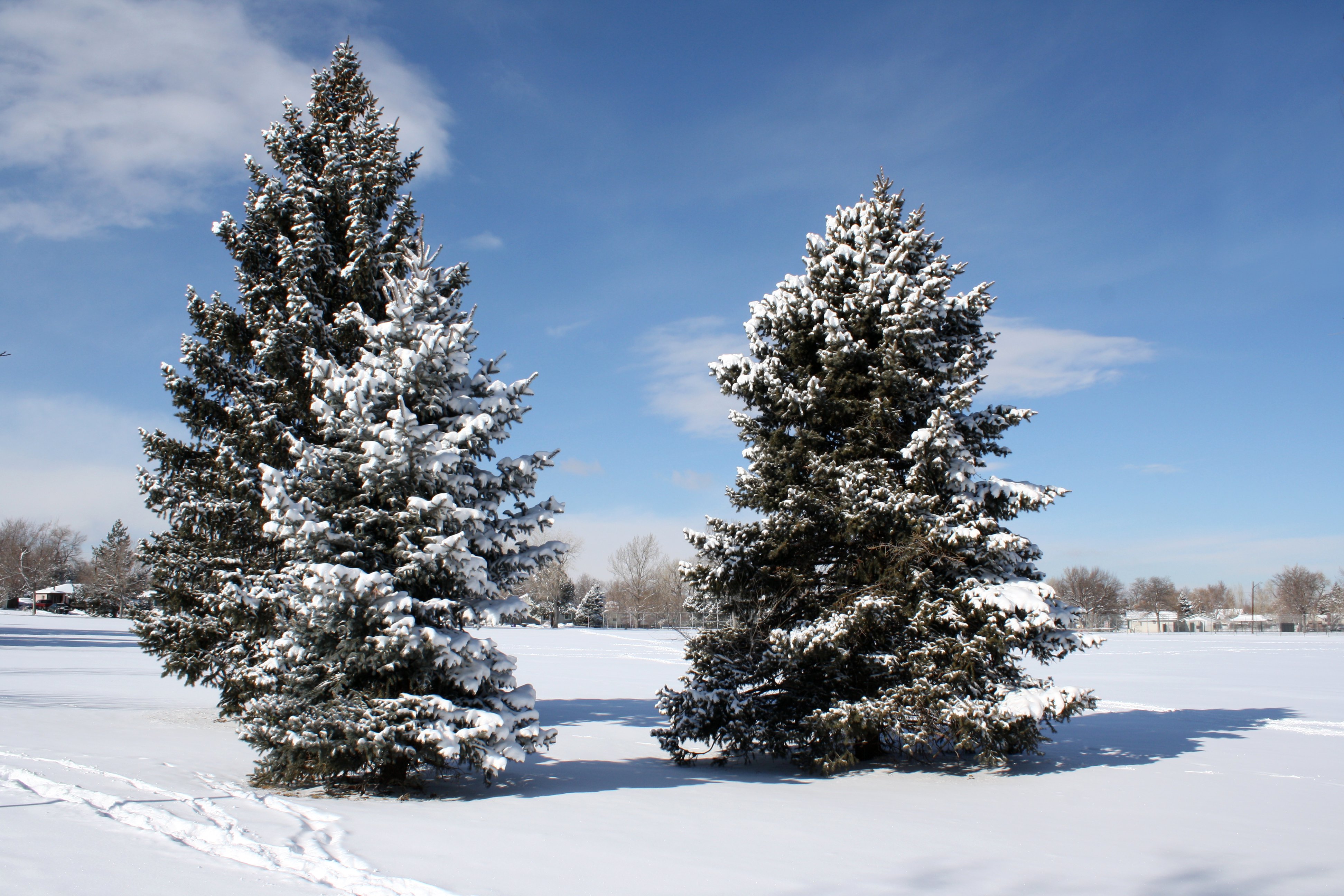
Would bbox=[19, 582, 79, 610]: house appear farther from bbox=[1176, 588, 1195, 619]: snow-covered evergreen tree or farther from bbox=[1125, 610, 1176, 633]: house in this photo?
bbox=[1176, 588, 1195, 619]: snow-covered evergreen tree

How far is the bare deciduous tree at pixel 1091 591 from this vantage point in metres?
113

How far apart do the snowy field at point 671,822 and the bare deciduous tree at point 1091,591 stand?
353 feet

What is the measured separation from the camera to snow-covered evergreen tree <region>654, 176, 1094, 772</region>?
1099cm

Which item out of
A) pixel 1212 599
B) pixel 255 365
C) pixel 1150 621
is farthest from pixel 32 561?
pixel 1212 599

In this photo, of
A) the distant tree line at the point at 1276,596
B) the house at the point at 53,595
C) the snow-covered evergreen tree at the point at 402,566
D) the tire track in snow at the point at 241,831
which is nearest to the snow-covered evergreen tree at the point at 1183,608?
the distant tree line at the point at 1276,596

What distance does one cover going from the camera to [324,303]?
15156 mm

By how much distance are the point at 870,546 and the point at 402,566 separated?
6.62 m

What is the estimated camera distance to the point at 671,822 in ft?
27.0

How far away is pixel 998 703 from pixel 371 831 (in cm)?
772

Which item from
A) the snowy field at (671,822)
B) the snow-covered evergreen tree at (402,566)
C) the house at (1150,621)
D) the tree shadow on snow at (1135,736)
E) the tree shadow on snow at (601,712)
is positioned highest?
the snow-covered evergreen tree at (402,566)

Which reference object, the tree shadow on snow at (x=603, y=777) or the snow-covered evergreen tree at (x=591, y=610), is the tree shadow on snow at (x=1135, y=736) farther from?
the snow-covered evergreen tree at (x=591, y=610)

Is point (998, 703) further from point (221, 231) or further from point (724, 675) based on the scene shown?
point (221, 231)

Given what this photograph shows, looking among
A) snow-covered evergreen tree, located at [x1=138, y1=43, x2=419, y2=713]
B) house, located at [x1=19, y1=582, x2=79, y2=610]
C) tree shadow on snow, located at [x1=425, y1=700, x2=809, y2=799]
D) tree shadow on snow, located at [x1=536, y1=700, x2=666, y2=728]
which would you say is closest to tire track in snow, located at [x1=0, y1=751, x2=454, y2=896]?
tree shadow on snow, located at [x1=425, y1=700, x2=809, y2=799]

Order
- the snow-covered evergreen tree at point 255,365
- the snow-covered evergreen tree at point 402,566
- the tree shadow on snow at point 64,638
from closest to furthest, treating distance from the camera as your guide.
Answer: the snow-covered evergreen tree at point 402,566
the snow-covered evergreen tree at point 255,365
the tree shadow on snow at point 64,638
